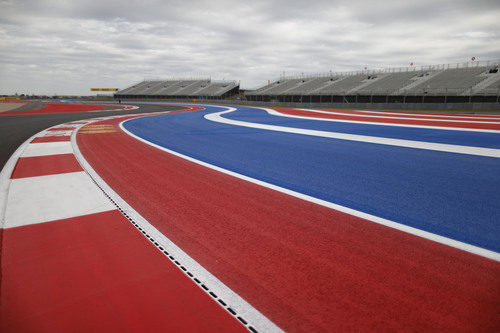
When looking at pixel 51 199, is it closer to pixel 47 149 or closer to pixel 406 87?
pixel 47 149

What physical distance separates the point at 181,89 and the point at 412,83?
2094 inches

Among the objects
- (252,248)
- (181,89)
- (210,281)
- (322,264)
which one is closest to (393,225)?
(322,264)

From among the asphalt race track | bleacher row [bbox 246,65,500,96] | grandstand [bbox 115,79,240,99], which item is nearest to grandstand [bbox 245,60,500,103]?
bleacher row [bbox 246,65,500,96]

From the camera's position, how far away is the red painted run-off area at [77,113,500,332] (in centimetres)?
199

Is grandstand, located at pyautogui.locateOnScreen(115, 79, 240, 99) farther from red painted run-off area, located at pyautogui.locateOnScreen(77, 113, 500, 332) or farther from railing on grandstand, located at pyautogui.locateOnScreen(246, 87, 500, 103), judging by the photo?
red painted run-off area, located at pyautogui.locateOnScreen(77, 113, 500, 332)

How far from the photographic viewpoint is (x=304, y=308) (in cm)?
205

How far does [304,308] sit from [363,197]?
2.56 m

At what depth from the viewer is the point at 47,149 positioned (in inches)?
310

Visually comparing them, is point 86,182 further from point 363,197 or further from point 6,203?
point 363,197

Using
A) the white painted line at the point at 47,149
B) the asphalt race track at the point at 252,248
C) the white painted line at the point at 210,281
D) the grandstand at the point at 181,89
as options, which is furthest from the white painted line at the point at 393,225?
the grandstand at the point at 181,89

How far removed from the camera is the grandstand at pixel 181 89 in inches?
2530

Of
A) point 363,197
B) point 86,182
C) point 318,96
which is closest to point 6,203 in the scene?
point 86,182

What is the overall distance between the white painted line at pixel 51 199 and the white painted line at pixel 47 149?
2.56m

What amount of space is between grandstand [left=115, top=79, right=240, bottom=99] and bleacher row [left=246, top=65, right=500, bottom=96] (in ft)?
47.6
